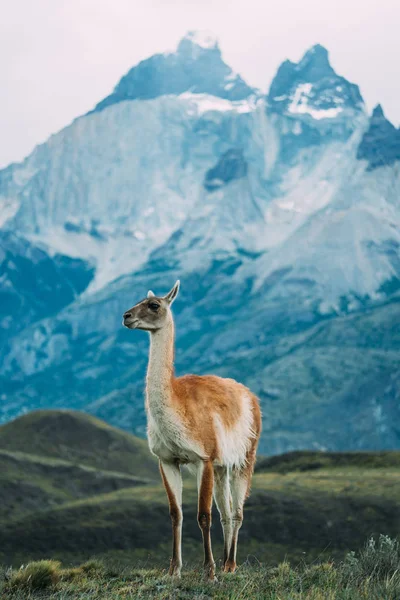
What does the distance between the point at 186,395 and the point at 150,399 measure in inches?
31.6

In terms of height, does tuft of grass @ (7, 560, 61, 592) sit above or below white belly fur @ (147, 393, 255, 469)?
below

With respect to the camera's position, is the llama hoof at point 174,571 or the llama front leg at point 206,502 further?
the llama hoof at point 174,571

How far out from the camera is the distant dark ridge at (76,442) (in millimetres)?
161750

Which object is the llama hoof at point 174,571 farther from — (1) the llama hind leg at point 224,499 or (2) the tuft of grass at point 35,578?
(2) the tuft of grass at point 35,578

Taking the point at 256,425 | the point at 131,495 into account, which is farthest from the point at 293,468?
the point at 256,425

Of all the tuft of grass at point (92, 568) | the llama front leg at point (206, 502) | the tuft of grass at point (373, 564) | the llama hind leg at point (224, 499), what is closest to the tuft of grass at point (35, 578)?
the tuft of grass at point (92, 568)

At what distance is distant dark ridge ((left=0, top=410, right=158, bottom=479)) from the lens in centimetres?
16175

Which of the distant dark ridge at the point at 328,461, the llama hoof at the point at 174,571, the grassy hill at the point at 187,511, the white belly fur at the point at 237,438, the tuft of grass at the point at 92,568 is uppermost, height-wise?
the white belly fur at the point at 237,438

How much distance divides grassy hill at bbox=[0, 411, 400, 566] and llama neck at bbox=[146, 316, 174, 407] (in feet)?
197

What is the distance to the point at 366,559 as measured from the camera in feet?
57.8

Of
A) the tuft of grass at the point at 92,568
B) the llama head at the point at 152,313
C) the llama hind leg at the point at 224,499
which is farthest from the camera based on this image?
the tuft of grass at the point at 92,568

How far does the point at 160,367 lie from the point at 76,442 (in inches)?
6061

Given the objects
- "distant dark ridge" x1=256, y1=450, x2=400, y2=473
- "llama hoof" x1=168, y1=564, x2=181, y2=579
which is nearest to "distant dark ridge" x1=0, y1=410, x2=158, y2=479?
"distant dark ridge" x1=256, y1=450, x2=400, y2=473

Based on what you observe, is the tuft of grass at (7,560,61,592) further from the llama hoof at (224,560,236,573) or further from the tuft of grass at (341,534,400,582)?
the tuft of grass at (341,534,400,582)
